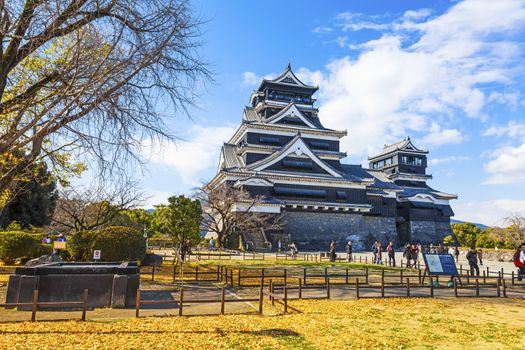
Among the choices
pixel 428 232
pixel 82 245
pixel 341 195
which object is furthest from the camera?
pixel 428 232

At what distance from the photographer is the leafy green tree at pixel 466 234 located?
153 ft

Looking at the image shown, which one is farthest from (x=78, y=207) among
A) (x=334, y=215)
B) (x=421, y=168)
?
(x=421, y=168)

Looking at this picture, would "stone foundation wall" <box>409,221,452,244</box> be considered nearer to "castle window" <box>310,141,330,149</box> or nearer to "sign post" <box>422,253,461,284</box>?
"castle window" <box>310,141,330,149</box>

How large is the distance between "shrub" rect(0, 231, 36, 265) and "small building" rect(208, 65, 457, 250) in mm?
20000

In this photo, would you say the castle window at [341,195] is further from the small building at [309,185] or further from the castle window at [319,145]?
the castle window at [319,145]

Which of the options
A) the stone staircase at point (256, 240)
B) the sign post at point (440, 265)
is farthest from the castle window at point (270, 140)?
the sign post at point (440, 265)

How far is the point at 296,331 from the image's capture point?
7.73 meters

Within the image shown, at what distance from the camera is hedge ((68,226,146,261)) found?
57.2 feet

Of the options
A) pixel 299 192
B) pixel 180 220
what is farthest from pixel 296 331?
pixel 299 192

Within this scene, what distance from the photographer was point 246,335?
730cm

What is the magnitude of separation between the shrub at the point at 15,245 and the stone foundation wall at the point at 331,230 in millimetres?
23905

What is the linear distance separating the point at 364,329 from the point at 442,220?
44305mm

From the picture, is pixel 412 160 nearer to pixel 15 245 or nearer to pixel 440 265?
pixel 440 265

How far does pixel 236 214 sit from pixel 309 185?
30.4 ft
